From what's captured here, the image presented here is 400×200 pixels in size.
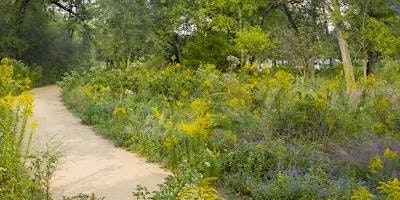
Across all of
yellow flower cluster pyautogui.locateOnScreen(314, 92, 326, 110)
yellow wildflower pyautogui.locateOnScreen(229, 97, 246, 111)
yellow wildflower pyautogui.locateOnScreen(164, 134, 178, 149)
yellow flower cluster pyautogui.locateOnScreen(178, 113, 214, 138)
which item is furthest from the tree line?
yellow wildflower pyautogui.locateOnScreen(164, 134, 178, 149)

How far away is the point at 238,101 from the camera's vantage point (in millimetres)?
8719

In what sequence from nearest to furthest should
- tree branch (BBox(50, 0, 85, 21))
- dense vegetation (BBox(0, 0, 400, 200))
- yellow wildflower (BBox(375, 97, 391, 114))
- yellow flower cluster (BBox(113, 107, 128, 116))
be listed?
dense vegetation (BBox(0, 0, 400, 200))
yellow wildflower (BBox(375, 97, 391, 114))
yellow flower cluster (BBox(113, 107, 128, 116))
tree branch (BBox(50, 0, 85, 21))

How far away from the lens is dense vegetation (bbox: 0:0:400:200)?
586cm

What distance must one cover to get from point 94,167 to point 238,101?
2.91 m

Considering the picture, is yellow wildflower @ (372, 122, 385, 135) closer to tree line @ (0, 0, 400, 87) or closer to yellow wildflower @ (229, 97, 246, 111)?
yellow wildflower @ (229, 97, 246, 111)

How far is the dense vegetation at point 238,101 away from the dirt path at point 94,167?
30cm

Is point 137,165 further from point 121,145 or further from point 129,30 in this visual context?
point 129,30

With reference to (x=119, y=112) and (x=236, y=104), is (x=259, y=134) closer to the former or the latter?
(x=236, y=104)

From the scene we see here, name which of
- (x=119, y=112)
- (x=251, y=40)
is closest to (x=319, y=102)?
(x=119, y=112)

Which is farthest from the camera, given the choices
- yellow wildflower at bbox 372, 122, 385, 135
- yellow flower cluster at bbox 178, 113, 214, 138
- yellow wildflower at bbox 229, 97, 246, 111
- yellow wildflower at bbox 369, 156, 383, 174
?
yellow wildflower at bbox 229, 97, 246, 111

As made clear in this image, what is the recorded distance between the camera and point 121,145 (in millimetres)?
8656

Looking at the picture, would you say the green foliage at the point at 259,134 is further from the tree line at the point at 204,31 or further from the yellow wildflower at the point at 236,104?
the tree line at the point at 204,31

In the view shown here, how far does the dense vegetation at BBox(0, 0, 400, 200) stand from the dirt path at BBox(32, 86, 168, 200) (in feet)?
0.97

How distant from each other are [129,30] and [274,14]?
11599 millimetres
